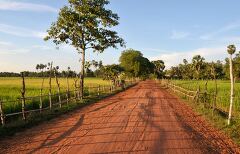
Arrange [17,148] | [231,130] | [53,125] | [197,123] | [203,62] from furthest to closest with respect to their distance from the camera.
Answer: [203,62] → [197,123] → [53,125] → [231,130] → [17,148]

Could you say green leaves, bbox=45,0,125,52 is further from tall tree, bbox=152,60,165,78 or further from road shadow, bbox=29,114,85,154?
tall tree, bbox=152,60,165,78

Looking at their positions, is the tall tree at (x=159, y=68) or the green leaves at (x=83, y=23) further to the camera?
the tall tree at (x=159, y=68)

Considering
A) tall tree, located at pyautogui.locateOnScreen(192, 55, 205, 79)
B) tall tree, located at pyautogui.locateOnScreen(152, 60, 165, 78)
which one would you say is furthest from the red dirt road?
tall tree, located at pyautogui.locateOnScreen(152, 60, 165, 78)

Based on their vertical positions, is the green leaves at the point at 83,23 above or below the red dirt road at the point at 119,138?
above

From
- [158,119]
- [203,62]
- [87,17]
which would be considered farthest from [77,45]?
[203,62]

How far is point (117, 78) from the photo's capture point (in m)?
54.0

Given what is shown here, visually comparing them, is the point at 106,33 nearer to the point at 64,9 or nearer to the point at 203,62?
the point at 64,9

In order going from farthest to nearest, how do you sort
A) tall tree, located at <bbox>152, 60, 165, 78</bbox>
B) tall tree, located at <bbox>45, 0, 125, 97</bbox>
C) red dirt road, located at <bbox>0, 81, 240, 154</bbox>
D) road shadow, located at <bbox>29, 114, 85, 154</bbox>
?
1. tall tree, located at <bbox>152, 60, 165, 78</bbox>
2. tall tree, located at <bbox>45, 0, 125, 97</bbox>
3. road shadow, located at <bbox>29, 114, 85, 154</bbox>
4. red dirt road, located at <bbox>0, 81, 240, 154</bbox>

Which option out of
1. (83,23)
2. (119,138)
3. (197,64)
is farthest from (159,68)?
(119,138)

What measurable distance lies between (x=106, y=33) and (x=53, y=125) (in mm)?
18502

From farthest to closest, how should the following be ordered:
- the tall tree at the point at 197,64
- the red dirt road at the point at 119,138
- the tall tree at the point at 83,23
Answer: the tall tree at the point at 197,64
the tall tree at the point at 83,23
the red dirt road at the point at 119,138

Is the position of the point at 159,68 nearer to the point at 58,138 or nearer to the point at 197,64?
the point at 197,64

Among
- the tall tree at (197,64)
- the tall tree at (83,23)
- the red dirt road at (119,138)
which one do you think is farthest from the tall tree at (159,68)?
the red dirt road at (119,138)

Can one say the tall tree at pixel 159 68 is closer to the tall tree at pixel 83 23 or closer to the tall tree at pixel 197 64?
the tall tree at pixel 197 64
